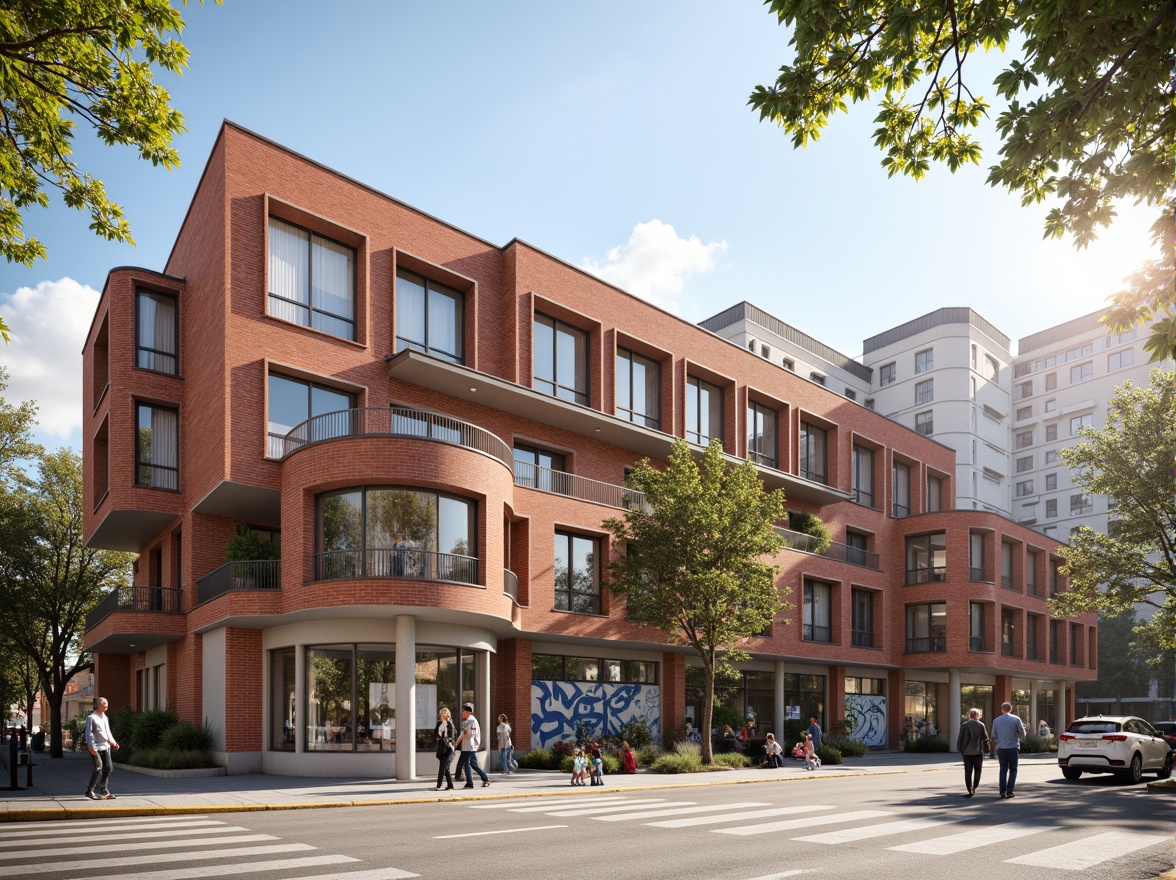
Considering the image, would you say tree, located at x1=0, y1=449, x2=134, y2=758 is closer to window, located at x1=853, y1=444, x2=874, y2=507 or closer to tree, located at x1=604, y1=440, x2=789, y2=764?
tree, located at x1=604, y1=440, x2=789, y2=764

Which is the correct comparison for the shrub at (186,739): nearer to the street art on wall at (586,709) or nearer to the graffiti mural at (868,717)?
the street art on wall at (586,709)

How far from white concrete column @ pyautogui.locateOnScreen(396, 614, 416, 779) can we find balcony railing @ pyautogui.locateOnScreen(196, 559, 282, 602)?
3.84 meters

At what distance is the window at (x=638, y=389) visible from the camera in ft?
116

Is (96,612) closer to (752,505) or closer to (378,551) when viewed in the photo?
(378,551)

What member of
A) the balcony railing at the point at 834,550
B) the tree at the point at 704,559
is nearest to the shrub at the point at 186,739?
the tree at the point at 704,559

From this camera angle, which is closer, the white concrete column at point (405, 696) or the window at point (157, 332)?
the white concrete column at point (405, 696)

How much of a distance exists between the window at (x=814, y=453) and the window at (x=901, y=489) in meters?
6.96

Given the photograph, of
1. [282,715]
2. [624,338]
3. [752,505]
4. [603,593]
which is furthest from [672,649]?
[282,715]

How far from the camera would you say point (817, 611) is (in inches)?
1658

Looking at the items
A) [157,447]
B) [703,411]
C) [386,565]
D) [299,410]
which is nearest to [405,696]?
[386,565]

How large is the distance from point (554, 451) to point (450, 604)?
10.7m

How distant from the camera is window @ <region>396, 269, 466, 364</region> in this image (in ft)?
96.2

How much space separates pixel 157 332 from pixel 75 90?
66.7 feet

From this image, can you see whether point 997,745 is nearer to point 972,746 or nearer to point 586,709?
point 972,746
